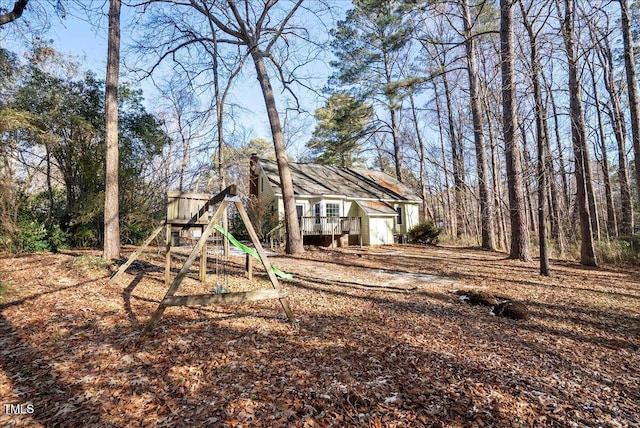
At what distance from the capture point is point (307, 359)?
3.52 meters

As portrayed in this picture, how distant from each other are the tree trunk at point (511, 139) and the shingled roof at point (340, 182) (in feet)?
33.2

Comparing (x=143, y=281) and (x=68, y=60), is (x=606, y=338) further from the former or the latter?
(x=68, y=60)

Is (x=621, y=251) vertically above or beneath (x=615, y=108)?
beneath

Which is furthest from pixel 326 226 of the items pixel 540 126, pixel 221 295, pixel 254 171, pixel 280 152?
pixel 221 295

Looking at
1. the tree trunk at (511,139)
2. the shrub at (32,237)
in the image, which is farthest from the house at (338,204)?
the shrub at (32,237)

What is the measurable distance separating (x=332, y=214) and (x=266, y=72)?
959cm

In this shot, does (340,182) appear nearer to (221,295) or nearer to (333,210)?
(333,210)

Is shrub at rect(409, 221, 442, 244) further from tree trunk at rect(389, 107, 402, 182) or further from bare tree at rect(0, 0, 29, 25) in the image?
bare tree at rect(0, 0, 29, 25)

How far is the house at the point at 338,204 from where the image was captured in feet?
58.4

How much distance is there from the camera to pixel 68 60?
1101 centimetres

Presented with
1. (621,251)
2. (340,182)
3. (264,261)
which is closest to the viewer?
(264,261)

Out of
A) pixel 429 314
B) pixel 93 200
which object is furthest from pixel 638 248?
pixel 93 200

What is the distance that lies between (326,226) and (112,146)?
11.2 m

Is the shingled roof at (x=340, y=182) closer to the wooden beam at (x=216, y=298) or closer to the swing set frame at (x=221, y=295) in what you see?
the swing set frame at (x=221, y=295)
